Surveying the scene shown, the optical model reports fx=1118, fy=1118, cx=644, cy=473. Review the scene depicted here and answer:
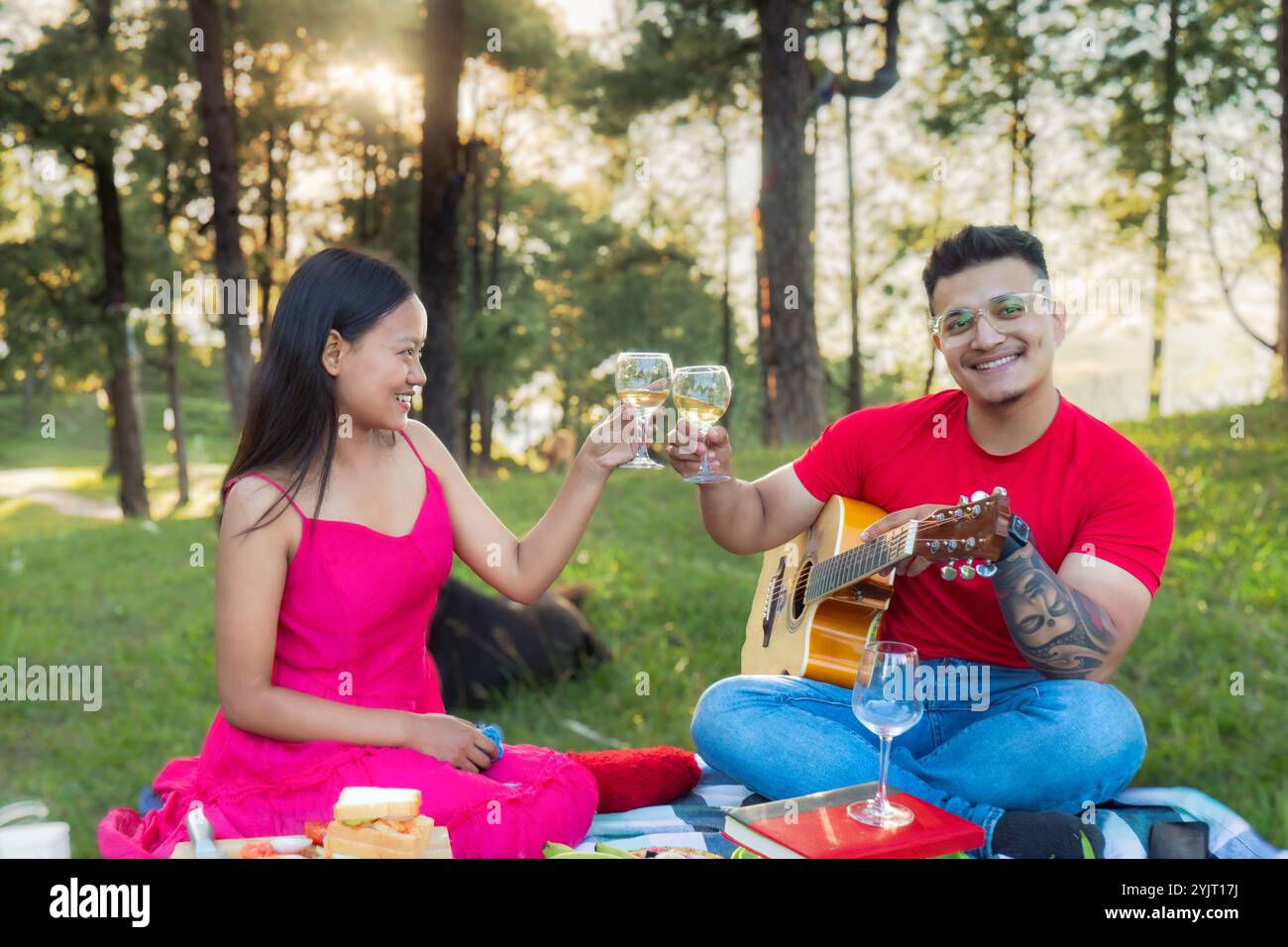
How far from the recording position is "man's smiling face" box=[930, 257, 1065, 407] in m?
3.23

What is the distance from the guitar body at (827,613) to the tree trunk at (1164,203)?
494 inches

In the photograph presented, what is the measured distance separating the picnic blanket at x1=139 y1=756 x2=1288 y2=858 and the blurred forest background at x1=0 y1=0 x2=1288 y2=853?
1530 mm

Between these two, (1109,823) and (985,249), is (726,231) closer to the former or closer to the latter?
(985,249)

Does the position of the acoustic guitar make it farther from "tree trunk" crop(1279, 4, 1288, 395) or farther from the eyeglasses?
"tree trunk" crop(1279, 4, 1288, 395)

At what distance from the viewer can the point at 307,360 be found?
2.89 m

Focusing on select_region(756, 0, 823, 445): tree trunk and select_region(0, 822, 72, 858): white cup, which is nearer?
select_region(0, 822, 72, 858): white cup

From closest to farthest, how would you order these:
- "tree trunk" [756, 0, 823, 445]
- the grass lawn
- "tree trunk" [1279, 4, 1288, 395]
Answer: the grass lawn
"tree trunk" [1279, 4, 1288, 395]
"tree trunk" [756, 0, 823, 445]

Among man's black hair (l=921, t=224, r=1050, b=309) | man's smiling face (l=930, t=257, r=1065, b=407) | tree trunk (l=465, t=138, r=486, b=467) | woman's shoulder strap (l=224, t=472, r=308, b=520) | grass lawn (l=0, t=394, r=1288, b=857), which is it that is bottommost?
grass lawn (l=0, t=394, r=1288, b=857)

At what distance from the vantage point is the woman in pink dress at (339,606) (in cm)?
278

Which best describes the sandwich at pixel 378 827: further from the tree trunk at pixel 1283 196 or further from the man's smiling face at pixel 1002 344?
the tree trunk at pixel 1283 196

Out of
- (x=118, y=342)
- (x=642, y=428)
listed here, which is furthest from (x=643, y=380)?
(x=118, y=342)

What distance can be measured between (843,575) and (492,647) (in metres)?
3.96

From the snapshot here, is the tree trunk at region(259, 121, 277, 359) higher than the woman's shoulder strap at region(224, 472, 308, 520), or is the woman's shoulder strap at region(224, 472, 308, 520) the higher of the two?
the tree trunk at region(259, 121, 277, 359)

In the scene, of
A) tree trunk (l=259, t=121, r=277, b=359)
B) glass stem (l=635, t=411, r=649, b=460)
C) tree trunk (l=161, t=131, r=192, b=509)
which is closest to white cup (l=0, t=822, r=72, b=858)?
glass stem (l=635, t=411, r=649, b=460)
